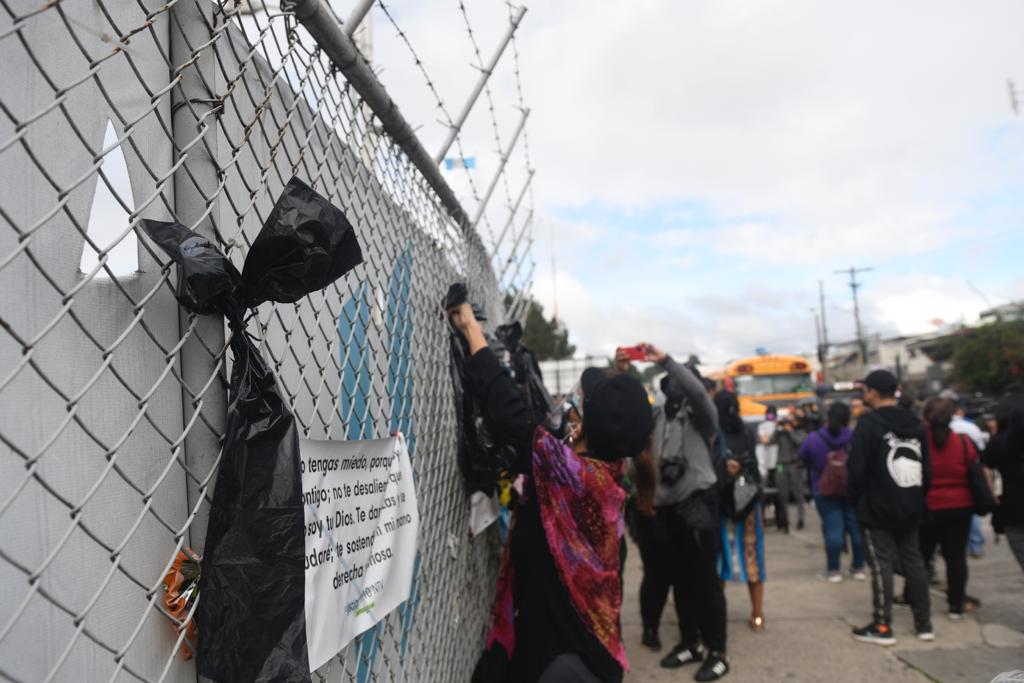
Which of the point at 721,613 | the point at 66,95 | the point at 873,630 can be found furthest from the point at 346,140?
the point at 873,630

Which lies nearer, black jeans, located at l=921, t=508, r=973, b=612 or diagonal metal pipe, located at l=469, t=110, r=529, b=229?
diagonal metal pipe, located at l=469, t=110, r=529, b=229

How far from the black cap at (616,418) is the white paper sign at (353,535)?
0.90 metres

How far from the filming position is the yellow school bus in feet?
61.0

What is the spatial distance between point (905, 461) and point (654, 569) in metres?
2.02

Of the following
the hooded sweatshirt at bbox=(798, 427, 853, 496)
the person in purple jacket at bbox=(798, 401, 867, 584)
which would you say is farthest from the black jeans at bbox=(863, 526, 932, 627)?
the hooded sweatshirt at bbox=(798, 427, 853, 496)

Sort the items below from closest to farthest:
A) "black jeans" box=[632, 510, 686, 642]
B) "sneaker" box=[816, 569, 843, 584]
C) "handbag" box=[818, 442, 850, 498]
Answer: "black jeans" box=[632, 510, 686, 642] < "handbag" box=[818, 442, 850, 498] < "sneaker" box=[816, 569, 843, 584]

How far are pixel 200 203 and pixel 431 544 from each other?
1657 mm

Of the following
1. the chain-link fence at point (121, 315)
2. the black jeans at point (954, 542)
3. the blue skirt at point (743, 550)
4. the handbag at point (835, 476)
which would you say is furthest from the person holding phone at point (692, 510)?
the chain-link fence at point (121, 315)

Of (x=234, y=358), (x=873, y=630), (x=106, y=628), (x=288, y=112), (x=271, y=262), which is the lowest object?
(x=873, y=630)

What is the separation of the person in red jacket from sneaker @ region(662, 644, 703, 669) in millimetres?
2239

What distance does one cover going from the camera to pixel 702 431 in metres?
5.29

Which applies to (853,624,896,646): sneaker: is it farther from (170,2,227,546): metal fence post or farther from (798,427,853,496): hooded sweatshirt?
(170,2,227,546): metal fence post

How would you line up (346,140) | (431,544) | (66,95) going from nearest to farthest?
(66,95)
(346,140)
(431,544)

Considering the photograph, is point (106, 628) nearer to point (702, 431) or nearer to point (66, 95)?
point (66, 95)
